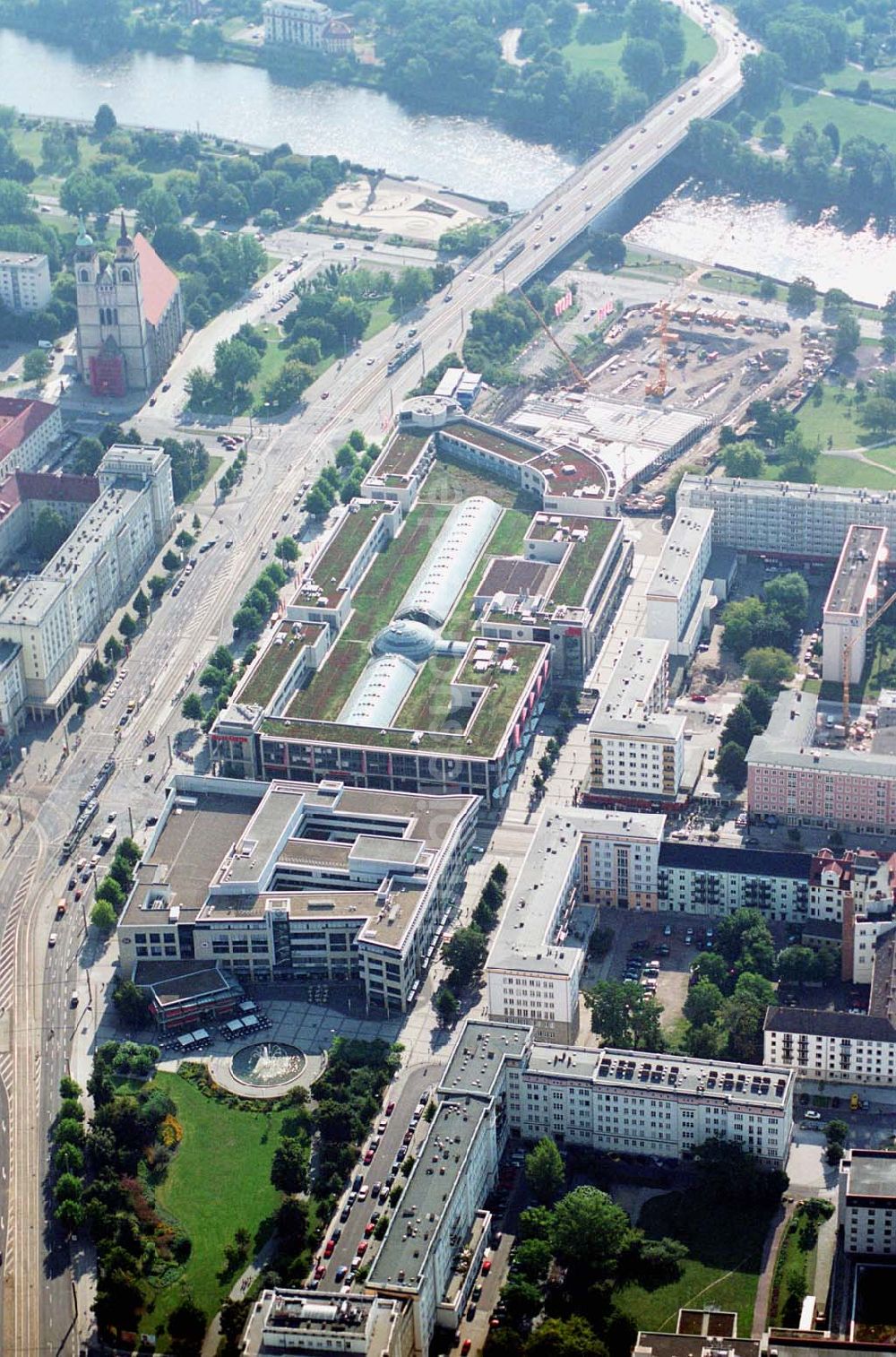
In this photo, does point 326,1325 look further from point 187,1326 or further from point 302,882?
point 302,882

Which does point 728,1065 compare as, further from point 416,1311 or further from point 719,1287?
point 416,1311

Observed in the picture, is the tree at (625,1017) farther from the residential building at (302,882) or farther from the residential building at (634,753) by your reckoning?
the residential building at (634,753)

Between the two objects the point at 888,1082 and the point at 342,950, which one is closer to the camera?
the point at 888,1082

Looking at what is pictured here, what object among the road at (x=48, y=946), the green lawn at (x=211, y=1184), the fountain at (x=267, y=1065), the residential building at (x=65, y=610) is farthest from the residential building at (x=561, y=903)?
the residential building at (x=65, y=610)

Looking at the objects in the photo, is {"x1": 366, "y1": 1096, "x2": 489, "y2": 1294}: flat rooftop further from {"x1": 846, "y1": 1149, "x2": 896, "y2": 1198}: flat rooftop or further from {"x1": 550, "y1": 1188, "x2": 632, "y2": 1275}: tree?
{"x1": 846, "y1": 1149, "x2": 896, "y2": 1198}: flat rooftop

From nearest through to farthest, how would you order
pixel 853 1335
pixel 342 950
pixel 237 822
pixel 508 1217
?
pixel 853 1335, pixel 508 1217, pixel 342 950, pixel 237 822

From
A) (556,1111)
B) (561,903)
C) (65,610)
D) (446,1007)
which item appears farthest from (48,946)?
(556,1111)

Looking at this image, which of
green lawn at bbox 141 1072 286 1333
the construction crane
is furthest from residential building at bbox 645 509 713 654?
green lawn at bbox 141 1072 286 1333

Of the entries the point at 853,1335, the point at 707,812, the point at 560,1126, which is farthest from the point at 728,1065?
the point at 707,812
